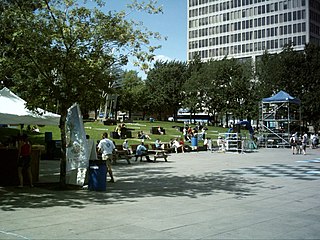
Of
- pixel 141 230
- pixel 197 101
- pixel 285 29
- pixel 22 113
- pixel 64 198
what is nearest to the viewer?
pixel 141 230

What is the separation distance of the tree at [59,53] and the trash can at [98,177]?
3.31 ft

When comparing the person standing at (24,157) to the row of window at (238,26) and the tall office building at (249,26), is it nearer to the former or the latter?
the tall office building at (249,26)

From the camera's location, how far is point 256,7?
4587 inches

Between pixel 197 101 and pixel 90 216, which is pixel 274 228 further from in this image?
pixel 197 101

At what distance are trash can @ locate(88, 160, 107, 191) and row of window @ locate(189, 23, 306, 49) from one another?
10597 cm

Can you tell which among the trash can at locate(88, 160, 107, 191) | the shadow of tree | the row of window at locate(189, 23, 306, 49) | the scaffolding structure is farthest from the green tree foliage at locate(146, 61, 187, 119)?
the trash can at locate(88, 160, 107, 191)

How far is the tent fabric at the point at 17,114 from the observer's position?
14.7 metres

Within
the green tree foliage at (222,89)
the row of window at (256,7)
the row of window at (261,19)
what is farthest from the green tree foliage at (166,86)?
the row of window at (256,7)

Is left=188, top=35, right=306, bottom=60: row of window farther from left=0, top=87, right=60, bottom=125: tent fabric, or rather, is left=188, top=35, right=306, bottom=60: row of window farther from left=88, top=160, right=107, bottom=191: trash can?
left=88, top=160, right=107, bottom=191: trash can

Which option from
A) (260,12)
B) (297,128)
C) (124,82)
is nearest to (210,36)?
(260,12)

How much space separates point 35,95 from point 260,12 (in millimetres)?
111988

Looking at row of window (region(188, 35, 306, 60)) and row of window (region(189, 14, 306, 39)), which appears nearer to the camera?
row of window (region(188, 35, 306, 60))

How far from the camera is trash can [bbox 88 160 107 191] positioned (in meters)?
12.2

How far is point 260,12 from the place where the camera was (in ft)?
380
